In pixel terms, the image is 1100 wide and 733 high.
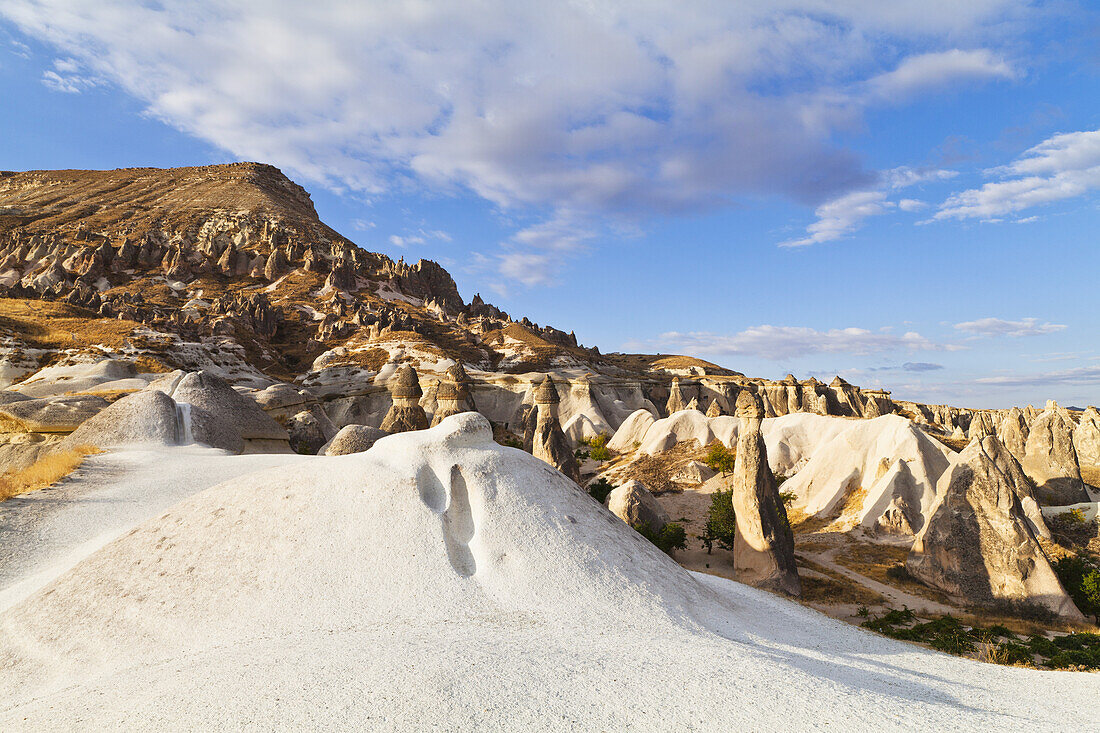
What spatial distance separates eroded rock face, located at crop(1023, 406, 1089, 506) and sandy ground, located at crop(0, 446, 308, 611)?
139 ft

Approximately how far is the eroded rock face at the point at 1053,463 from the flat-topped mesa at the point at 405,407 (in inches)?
1502

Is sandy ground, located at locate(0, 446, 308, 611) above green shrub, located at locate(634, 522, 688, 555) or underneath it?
above

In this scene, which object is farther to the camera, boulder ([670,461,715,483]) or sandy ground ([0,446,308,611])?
boulder ([670,461,715,483])

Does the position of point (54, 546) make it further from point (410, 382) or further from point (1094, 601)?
point (1094, 601)

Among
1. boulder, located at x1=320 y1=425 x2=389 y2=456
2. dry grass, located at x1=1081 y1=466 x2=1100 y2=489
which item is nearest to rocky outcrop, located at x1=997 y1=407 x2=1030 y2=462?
dry grass, located at x1=1081 y1=466 x2=1100 y2=489

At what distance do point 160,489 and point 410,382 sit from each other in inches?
752

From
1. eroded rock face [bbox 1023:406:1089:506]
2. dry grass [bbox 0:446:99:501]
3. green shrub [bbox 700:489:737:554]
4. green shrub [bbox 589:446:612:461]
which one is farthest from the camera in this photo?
green shrub [bbox 589:446:612:461]

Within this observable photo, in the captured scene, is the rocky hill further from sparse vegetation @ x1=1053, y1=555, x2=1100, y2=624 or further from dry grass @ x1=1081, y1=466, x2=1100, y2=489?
sparse vegetation @ x1=1053, y1=555, x2=1100, y2=624

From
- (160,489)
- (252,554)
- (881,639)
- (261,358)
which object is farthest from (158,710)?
(261,358)

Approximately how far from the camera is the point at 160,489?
15414 millimetres

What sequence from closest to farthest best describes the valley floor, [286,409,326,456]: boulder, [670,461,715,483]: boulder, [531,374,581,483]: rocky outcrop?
the valley floor → [531,374,581,483]: rocky outcrop → [286,409,326,456]: boulder → [670,461,715,483]: boulder

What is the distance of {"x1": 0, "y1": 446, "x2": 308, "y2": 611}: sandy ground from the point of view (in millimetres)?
11578

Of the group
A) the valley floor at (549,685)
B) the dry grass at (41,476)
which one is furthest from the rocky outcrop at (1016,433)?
the dry grass at (41,476)

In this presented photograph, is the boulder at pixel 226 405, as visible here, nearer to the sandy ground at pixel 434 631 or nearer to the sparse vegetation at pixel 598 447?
the sandy ground at pixel 434 631
